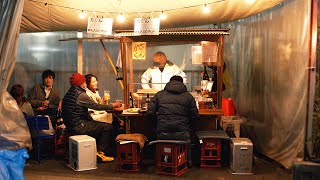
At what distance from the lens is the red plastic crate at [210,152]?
6.65 metres

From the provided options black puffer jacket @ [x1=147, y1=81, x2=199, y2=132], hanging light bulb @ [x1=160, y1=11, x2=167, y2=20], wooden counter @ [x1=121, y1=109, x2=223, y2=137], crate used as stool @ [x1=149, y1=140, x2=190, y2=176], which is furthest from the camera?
hanging light bulb @ [x1=160, y1=11, x2=167, y2=20]

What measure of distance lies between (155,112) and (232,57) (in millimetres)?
3698

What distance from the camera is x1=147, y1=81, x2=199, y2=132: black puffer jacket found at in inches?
252

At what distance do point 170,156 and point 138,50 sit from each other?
232 centimetres

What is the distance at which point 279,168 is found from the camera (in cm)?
668

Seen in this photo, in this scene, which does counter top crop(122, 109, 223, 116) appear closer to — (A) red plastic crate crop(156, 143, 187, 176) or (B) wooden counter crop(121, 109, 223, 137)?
(B) wooden counter crop(121, 109, 223, 137)

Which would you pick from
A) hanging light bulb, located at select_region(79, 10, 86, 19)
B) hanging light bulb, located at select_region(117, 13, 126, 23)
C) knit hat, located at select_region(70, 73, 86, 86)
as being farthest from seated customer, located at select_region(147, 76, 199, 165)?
hanging light bulb, located at select_region(79, 10, 86, 19)

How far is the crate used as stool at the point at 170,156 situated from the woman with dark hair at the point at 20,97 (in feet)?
8.13

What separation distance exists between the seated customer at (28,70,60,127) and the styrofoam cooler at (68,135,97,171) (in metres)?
1.78

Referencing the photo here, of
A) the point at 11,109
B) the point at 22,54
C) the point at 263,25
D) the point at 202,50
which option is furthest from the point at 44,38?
the point at 11,109

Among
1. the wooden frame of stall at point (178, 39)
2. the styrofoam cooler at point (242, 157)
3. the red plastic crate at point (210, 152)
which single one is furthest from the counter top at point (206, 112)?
the styrofoam cooler at point (242, 157)

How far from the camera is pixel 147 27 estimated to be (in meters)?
6.90

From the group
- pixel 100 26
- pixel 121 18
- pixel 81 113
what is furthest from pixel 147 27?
pixel 81 113

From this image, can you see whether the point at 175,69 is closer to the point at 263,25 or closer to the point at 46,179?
the point at 263,25
